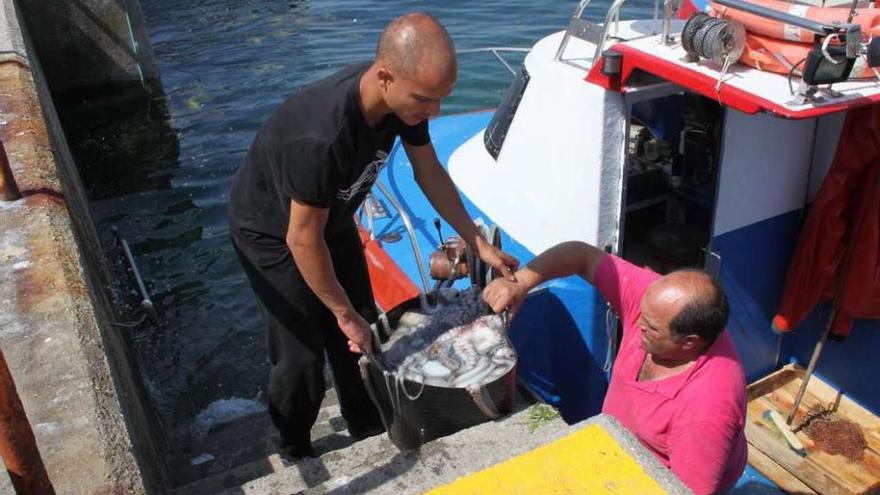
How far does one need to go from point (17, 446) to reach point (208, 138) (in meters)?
9.19

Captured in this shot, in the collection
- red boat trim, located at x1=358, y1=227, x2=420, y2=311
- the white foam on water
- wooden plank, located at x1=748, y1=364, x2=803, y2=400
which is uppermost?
red boat trim, located at x1=358, y1=227, x2=420, y2=311

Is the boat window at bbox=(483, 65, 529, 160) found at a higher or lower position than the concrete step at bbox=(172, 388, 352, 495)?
higher

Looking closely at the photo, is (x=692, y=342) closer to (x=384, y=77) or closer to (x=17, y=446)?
(x=384, y=77)

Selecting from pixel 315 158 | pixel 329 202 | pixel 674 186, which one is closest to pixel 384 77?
pixel 315 158

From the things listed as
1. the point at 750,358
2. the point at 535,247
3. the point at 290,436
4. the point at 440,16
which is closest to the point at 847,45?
the point at 535,247

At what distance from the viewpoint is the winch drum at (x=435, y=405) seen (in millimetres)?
2674

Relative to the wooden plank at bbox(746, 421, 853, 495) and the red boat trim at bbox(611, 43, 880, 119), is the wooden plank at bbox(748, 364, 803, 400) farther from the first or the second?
the red boat trim at bbox(611, 43, 880, 119)

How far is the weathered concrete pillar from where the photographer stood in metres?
11.6

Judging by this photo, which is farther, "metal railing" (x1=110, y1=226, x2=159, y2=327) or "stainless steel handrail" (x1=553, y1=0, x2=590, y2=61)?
"metal railing" (x1=110, y1=226, x2=159, y2=327)

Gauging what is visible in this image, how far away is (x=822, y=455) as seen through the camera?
405 centimetres

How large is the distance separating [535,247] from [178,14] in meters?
14.8

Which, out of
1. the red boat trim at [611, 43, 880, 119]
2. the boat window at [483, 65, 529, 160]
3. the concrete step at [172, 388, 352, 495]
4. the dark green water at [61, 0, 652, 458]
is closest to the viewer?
the red boat trim at [611, 43, 880, 119]

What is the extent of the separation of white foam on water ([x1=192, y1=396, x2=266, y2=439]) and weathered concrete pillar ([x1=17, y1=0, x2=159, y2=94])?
326 inches

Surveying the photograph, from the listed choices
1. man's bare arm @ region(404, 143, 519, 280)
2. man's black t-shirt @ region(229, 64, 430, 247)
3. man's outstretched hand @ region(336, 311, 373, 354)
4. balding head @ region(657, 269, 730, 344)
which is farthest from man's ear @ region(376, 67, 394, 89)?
balding head @ region(657, 269, 730, 344)
